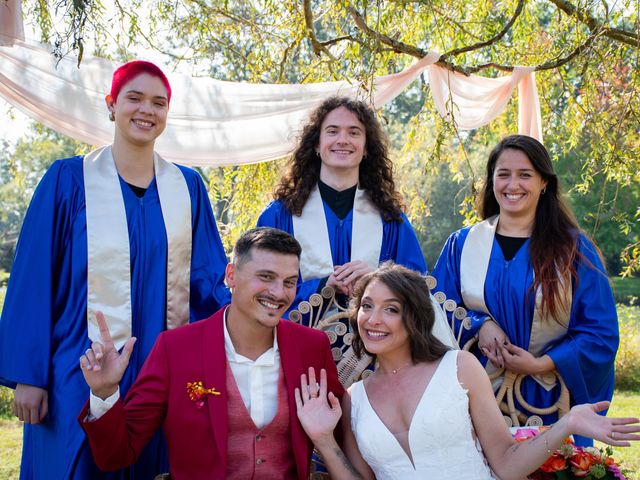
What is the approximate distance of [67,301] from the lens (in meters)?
3.84

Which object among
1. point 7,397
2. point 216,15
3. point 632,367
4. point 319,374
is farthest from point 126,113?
point 632,367

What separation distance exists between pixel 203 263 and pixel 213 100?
2073 millimetres

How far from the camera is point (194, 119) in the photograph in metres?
5.82

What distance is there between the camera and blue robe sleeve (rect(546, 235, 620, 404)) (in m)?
4.16

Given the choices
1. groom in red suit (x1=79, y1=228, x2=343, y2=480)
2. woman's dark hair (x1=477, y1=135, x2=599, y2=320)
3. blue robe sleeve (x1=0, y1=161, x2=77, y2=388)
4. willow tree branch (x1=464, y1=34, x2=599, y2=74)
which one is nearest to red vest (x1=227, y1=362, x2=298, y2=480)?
groom in red suit (x1=79, y1=228, x2=343, y2=480)

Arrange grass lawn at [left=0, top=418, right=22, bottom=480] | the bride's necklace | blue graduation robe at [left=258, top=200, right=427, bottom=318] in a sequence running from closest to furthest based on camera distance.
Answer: the bride's necklace
blue graduation robe at [left=258, top=200, right=427, bottom=318]
grass lawn at [left=0, top=418, right=22, bottom=480]

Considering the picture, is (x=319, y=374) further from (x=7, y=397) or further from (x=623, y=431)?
(x=7, y=397)

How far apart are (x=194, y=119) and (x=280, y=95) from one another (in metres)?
0.63

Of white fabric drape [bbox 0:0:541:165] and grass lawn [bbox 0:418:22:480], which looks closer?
white fabric drape [bbox 0:0:541:165]

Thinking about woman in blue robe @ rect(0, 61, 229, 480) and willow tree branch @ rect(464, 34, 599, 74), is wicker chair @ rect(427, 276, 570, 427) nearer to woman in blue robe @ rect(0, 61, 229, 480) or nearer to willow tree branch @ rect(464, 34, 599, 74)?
woman in blue robe @ rect(0, 61, 229, 480)

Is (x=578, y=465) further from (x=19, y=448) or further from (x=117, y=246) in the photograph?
(x=19, y=448)

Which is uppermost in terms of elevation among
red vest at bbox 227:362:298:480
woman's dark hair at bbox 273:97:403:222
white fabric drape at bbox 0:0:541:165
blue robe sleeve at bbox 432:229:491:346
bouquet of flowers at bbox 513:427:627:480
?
white fabric drape at bbox 0:0:541:165

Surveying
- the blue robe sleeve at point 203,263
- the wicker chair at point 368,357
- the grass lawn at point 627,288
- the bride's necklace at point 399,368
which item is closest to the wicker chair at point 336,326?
the wicker chair at point 368,357

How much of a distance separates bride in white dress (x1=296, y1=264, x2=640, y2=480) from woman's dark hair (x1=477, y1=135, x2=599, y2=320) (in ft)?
2.95
